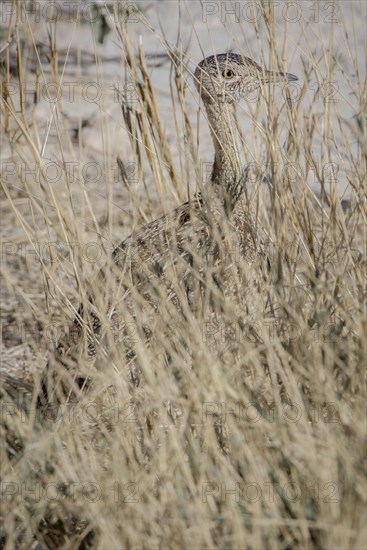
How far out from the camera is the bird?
12.6 feet

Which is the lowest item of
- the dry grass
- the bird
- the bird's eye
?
the dry grass

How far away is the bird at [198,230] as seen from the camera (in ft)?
12.6

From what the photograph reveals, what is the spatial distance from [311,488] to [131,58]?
222cm

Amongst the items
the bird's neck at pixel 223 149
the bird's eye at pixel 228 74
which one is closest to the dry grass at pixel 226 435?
the bird's neck at pixel 223 149

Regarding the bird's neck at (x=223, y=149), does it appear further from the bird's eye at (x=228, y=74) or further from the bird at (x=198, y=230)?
the bird's eye at (x=228, y=74)

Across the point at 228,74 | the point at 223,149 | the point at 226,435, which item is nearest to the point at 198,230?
the point at 223,149

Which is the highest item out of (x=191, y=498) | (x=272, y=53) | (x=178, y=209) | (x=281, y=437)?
(x=272, y=53)

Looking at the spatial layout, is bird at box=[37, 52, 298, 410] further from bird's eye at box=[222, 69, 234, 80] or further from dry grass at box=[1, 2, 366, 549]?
dry grass at box=[1, 2, 366, 549]

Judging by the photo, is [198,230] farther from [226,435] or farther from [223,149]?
[226,435]

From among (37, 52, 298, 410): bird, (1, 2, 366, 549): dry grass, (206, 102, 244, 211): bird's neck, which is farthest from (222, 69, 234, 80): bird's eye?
(1, 2, 366, 549): dry grass

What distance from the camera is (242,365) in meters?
3.12

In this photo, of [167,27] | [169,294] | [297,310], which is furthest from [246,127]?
[297,310]

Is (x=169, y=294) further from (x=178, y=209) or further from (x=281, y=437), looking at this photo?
(x=281, y=437)

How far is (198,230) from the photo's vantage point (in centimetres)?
415
